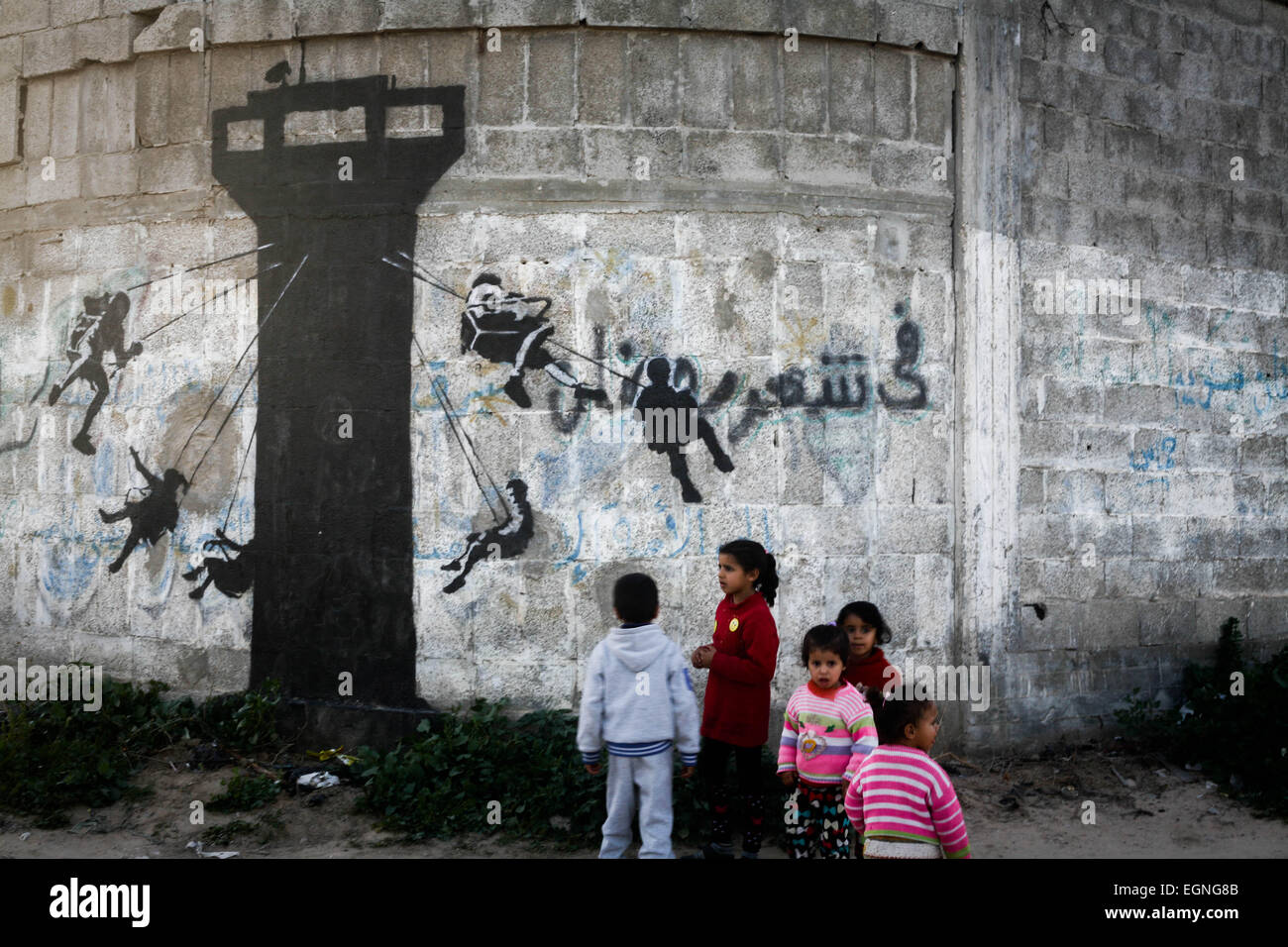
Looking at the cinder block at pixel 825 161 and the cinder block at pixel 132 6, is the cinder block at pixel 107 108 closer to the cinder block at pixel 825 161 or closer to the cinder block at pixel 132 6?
the cinder block at pixel 132 6

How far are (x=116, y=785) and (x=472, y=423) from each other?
2635mm

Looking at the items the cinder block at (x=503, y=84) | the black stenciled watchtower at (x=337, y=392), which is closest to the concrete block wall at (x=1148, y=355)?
the cinder block at (x=503, y=84)

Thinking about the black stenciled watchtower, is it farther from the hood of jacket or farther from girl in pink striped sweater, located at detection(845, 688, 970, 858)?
girl in pink striped sweater, located at detection(845, 688, 970, 858)

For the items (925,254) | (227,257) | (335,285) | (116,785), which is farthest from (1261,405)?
(116,785)

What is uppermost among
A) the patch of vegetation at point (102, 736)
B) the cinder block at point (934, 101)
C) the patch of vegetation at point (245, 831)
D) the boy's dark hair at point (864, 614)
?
the cinder block at point (934, 101)

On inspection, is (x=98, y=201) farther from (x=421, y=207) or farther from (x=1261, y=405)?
(x=1261, y=405)

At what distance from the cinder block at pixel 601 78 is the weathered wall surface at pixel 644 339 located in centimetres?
2

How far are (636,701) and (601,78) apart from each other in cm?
353

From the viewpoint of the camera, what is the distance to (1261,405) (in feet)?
22.9

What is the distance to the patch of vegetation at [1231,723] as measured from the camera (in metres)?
5.62

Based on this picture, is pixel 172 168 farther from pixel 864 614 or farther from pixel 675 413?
pixel 864 614

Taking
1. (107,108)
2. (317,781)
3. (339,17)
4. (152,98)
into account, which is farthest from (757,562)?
(107,108)

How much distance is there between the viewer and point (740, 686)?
14.5ft

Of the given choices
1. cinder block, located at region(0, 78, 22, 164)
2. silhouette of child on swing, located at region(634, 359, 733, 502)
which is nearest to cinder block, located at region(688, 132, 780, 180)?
silhouette of child on swing, located at region(634, 359, 733, 502)
